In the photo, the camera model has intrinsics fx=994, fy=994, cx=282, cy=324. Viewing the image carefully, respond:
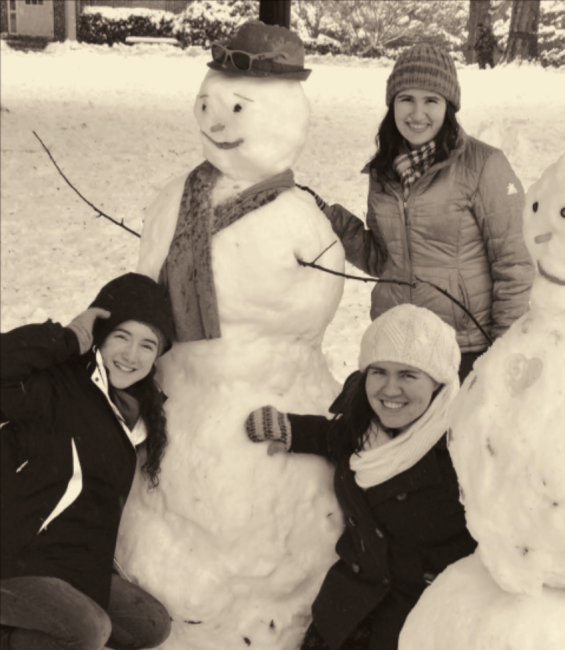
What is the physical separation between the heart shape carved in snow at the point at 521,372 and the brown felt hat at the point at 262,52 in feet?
3.48

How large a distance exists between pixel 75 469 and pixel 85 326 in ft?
1.07

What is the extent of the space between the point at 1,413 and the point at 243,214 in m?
0.73

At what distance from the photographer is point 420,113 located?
252cm

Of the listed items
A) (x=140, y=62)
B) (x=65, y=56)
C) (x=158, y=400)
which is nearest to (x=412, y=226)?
(x=158, y=400)

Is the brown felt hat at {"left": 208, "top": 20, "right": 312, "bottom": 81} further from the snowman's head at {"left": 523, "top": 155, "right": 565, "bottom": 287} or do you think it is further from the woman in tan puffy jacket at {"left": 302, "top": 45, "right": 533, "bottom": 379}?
the snowman's head at {"left": 523, "top": 155, "right": 565, "bottom": 287}

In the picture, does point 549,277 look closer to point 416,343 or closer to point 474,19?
point 416,343

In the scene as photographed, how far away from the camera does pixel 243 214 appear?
2.40 meters

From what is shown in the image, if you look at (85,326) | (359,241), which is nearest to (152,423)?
(85,326)

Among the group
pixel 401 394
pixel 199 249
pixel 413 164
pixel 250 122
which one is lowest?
pixel 401 394

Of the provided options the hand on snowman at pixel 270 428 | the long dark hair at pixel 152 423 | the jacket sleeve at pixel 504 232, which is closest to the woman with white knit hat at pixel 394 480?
the hand on snowman at pixel 270 428

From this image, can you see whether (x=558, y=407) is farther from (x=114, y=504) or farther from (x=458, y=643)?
(x=114, y=504)

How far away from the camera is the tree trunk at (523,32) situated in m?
3.48

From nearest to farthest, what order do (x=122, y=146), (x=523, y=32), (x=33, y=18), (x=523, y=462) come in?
(x=523, y=462) < (x=523, y=32) < (x=33, y=18) < (x=122, y=146)

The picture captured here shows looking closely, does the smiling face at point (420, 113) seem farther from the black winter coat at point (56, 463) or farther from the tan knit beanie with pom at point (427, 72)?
the black winter coat at point (56, 463)
